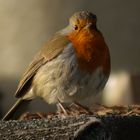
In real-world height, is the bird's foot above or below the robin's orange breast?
below

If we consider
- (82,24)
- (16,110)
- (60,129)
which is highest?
(82,24)

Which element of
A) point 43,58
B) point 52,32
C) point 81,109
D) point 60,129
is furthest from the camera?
point 52,32

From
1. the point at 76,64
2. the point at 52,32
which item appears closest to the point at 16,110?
the point at 76,64

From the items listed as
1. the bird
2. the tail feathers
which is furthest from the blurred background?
the bird

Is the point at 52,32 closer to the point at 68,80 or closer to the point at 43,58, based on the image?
the point at 43,58

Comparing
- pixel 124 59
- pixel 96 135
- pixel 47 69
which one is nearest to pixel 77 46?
pixel 47 69

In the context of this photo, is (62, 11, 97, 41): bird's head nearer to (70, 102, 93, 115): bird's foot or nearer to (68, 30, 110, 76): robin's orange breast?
(68, 30, 110, 76): robin's orange breast
